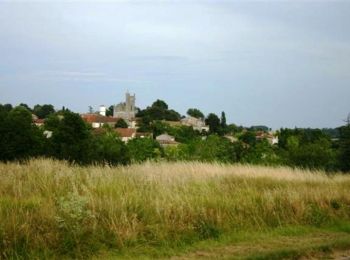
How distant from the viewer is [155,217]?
9.30m

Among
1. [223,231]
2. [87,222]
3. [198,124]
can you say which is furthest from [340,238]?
[198,124]

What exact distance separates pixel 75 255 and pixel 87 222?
765 mm

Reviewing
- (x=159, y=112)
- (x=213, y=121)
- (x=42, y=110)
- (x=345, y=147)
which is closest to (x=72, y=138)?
(x=345, y=147)

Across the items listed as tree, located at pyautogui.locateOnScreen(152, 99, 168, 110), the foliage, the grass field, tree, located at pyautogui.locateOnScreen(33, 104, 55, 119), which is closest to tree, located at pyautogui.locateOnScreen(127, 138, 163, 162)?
the grass field

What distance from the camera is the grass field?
26.1ft

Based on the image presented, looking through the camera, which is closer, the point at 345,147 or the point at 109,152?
the point at 345,147

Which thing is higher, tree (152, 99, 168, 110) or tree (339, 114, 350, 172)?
tree (152, 99, 168, 110)

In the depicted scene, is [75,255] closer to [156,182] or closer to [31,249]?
[31,249]

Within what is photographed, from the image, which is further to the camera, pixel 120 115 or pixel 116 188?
pixel 120 115

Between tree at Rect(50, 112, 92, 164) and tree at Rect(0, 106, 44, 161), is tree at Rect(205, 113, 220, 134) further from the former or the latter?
tree at Rect(0, 106, 44, 161)

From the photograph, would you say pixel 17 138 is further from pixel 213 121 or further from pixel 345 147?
pixel 213 121

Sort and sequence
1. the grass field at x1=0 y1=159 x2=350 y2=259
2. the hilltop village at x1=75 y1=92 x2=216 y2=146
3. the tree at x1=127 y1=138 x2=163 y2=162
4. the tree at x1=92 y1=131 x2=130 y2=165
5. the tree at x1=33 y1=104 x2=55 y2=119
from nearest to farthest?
the grass field at x1=0 y1=159 x2=350 y2=259, the tree at x1=92 y1=131 x2=130 y2=165, the tree at x1=127 y1=138 x2=163 y2=162, the hilltop village at x1=75 y1=92 x2=216 y2=146, the tree at x1=33 y1=104 x2=55 y2=119

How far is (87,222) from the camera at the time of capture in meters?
8.36

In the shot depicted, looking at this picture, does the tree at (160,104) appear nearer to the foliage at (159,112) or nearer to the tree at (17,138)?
the foliage at (159,112)
